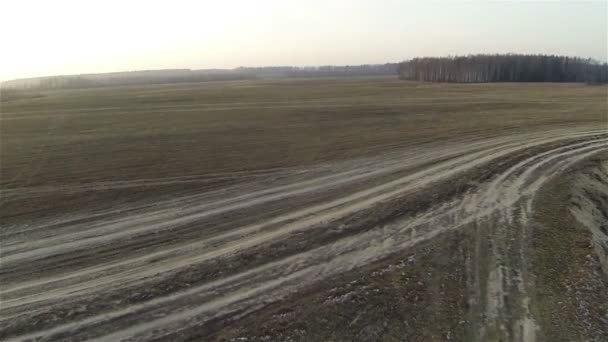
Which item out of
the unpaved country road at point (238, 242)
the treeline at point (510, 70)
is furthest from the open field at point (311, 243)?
the treeline at point (510, 70)

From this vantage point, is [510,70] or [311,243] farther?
[510,70]

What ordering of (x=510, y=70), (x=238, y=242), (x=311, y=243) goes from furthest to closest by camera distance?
(x=510, y=70) < (x=238, y=242) < (x=311, y=243)

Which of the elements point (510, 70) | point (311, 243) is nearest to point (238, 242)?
point (311, 243)

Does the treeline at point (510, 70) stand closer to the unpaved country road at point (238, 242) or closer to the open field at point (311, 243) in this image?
the open field at point (311, 243)

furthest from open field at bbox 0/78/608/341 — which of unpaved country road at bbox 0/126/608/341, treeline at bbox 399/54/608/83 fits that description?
treeline at bbox 399/54/608/83

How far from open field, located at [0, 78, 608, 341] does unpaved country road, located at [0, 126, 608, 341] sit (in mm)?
57

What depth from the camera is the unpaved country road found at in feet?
29.2

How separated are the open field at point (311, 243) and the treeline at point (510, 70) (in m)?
111

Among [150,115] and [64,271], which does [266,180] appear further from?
[150,115]

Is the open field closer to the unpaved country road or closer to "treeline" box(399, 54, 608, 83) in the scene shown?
the unpaved country road

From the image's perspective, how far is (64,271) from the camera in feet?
35.4

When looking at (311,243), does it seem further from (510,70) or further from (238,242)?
(510,70)

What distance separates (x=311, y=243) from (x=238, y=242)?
215 centimetres

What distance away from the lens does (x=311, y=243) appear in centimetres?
1204
